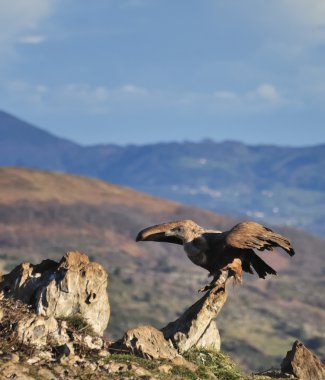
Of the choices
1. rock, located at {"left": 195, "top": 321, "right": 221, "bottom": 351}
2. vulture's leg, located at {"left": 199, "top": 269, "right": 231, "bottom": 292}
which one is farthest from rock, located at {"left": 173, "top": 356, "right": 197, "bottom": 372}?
vulture's leg, located at {"left": 199, "top": 269, "right": 231, "bottom": 292}

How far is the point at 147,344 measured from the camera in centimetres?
1880

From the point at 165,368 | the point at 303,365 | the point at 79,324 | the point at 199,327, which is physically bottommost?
the point at 165,368

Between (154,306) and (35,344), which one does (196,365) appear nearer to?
(35,344)

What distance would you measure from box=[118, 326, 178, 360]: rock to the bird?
4.61ft

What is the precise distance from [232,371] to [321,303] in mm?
182831

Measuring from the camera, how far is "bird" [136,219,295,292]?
1983 cm

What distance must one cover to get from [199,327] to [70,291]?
9.38ft

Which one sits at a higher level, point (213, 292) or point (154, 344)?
point (213, 292)

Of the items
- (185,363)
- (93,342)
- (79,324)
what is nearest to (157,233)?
(79,324)

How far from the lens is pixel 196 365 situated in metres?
18.6

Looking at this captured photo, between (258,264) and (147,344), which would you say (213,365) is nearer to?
(147,344)

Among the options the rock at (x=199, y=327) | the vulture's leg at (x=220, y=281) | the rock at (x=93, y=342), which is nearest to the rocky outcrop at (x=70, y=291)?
the rock at (x=93, y=342)

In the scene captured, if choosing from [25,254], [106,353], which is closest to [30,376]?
[106,353]

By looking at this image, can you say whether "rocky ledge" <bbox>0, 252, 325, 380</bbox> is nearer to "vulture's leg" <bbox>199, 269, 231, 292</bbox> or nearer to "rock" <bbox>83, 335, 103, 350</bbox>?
"rock" <bbox>83, 335, 103, 350</bbox>
